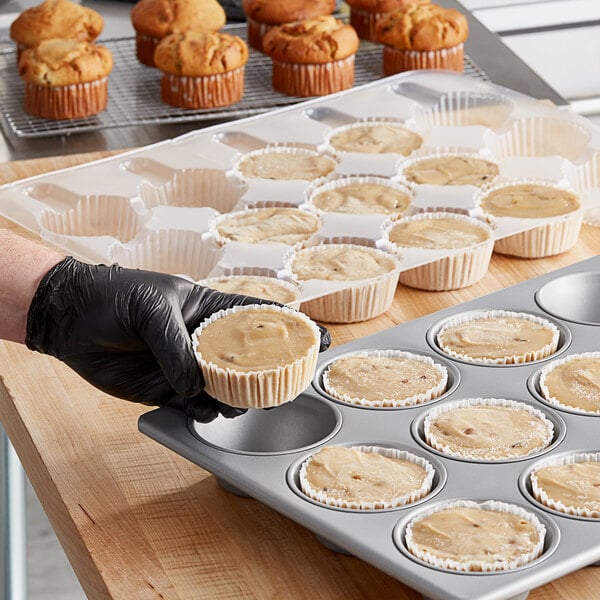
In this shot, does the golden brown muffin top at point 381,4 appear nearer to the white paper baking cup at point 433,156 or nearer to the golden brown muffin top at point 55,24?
the golden brown muffin top at point 55,24

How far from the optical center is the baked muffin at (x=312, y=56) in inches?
143

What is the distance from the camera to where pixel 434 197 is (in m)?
2.80

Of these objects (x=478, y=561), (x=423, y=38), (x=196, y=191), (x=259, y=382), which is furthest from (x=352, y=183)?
(x=478, y=561)

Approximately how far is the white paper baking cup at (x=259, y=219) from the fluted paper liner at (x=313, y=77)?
0.94m

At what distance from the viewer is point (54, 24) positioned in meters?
3.73

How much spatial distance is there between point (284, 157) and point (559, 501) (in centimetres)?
157

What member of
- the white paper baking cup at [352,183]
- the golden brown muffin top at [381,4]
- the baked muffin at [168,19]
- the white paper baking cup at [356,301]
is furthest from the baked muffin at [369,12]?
the white paper baking cup at [356,301]

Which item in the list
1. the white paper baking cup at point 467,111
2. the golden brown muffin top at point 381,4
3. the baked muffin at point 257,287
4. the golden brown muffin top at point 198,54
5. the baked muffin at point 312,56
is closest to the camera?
the baked muffin at point 257,287

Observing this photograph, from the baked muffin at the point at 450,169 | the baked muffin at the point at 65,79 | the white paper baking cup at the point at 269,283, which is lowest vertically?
the white paper baking cup at the point at 269,283

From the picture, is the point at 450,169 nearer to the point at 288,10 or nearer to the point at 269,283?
the point at 269,283

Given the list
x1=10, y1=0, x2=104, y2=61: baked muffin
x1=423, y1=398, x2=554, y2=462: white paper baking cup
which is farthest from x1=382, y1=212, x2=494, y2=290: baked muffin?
x1=10, y1=0, x2=104, y2=61: baked muffin

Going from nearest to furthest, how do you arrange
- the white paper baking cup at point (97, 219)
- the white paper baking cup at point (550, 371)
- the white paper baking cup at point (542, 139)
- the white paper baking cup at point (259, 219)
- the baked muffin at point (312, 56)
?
the white paper baking cup at point (550, 371)
the white paper baking cup at point (259, 219)
the white paper baking cup at point (97, 219)
the white paper baking cup at point (542, 139)
the baked muffin at point (312, 56)

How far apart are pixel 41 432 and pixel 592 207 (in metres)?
1.39

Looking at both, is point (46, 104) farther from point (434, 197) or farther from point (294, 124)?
point (434, 197)
